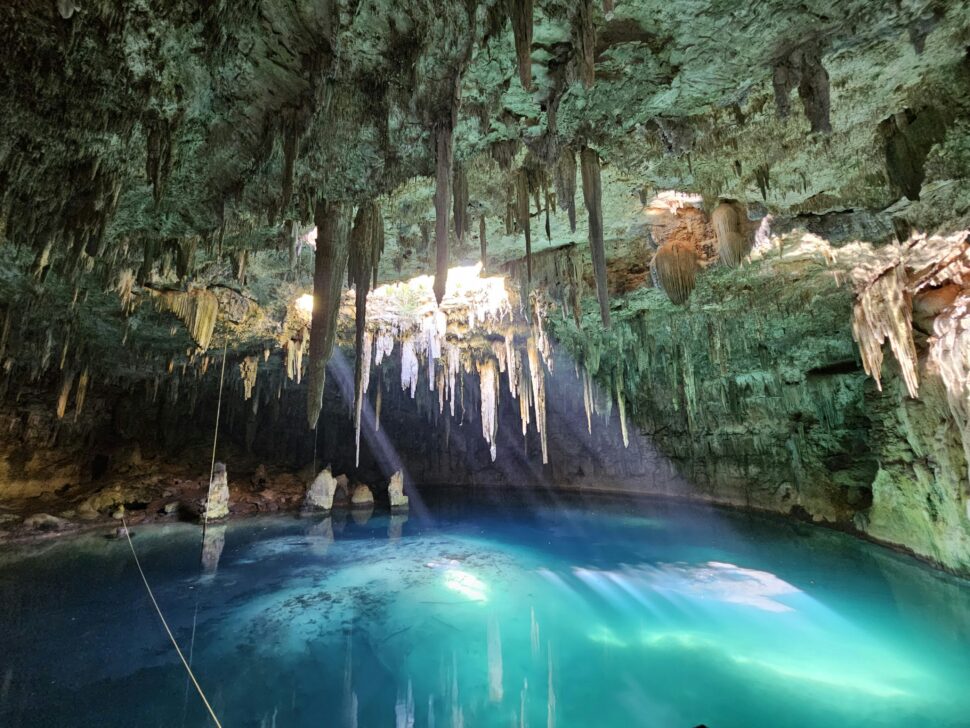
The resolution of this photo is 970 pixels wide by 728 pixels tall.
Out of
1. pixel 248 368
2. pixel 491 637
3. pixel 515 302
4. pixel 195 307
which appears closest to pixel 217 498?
Answer: pixel 248 368

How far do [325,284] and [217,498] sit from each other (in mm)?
11122

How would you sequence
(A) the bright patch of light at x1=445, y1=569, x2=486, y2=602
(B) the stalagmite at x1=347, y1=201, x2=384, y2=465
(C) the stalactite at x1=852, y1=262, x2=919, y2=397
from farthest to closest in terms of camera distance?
(A) the bright patch of light at x1=445, y1=569, x2=486, y2=602
(C) the stalactite at x1=852, y1=262, x2=919, y2=397
(B) the stalagmite at x1=347, y1=201, x2=384, y2=465

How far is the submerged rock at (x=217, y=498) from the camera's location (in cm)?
1305

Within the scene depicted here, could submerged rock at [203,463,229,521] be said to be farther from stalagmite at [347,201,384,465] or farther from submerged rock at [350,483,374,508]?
stalagmite at [347,201,384,465]

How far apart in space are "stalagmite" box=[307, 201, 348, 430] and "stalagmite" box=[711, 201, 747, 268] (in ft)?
16.4

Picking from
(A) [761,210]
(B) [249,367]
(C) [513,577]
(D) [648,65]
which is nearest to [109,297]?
(B) [249,367]

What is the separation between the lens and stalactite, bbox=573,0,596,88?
118 inches

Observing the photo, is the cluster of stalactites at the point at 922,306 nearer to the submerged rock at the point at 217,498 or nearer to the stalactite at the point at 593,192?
the stalactite at the point at 593,192

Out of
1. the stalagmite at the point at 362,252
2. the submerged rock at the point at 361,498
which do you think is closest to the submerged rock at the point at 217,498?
the submerged rock at the point at 361,498

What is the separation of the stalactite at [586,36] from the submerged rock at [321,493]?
50.1 feet

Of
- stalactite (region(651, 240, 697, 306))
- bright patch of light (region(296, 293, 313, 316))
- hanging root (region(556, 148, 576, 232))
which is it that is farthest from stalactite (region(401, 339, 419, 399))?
hanging root (region(556, 148, 576, 232))

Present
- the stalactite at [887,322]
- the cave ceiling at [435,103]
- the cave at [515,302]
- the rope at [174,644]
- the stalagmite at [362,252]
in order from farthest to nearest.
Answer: the stalactite at [887,322] < the stalagmite at [362,252] < the rope at [174,644] < the cave at [515,302] < the cave ceiling at [435,103]

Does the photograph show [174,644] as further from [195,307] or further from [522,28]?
[522,28]

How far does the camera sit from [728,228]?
6.25 meters
